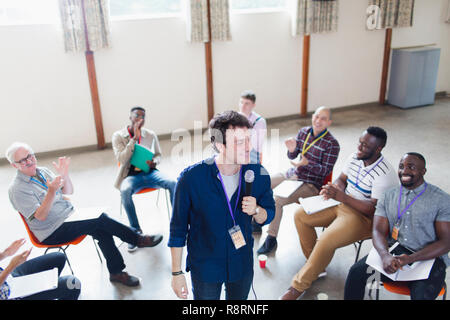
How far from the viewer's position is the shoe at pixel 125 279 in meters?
3.04

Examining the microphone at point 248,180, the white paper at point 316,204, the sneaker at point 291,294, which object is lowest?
the sneaker at point 291,294

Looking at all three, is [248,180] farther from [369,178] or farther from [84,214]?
[84,214]

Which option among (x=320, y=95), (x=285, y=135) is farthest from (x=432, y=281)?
(x=320, y=95)

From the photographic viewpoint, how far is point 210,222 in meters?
1.90

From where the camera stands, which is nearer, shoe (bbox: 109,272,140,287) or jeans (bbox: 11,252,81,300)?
jeans (bbox: 11,252,81,300)

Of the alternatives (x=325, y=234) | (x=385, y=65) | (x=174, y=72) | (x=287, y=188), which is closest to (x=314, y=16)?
(x=385, y=65)

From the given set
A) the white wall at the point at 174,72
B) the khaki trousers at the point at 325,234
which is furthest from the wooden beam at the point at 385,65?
the khaki trousers at the point at 325,234

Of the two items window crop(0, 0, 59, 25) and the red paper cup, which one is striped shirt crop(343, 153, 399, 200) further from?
window crop(0, 0, 59, 25)

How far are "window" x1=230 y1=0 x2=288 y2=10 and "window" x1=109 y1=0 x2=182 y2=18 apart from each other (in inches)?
36.8

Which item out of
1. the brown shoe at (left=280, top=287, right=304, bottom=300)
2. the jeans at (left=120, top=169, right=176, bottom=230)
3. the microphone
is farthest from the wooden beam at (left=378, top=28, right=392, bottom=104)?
the microphone

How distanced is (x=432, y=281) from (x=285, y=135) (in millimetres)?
4266

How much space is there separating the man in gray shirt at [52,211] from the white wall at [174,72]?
2903 millimetres

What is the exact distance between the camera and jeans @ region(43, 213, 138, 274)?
2922 mm

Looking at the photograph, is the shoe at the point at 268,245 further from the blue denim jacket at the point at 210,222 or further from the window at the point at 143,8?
the window at the point at 143,8
